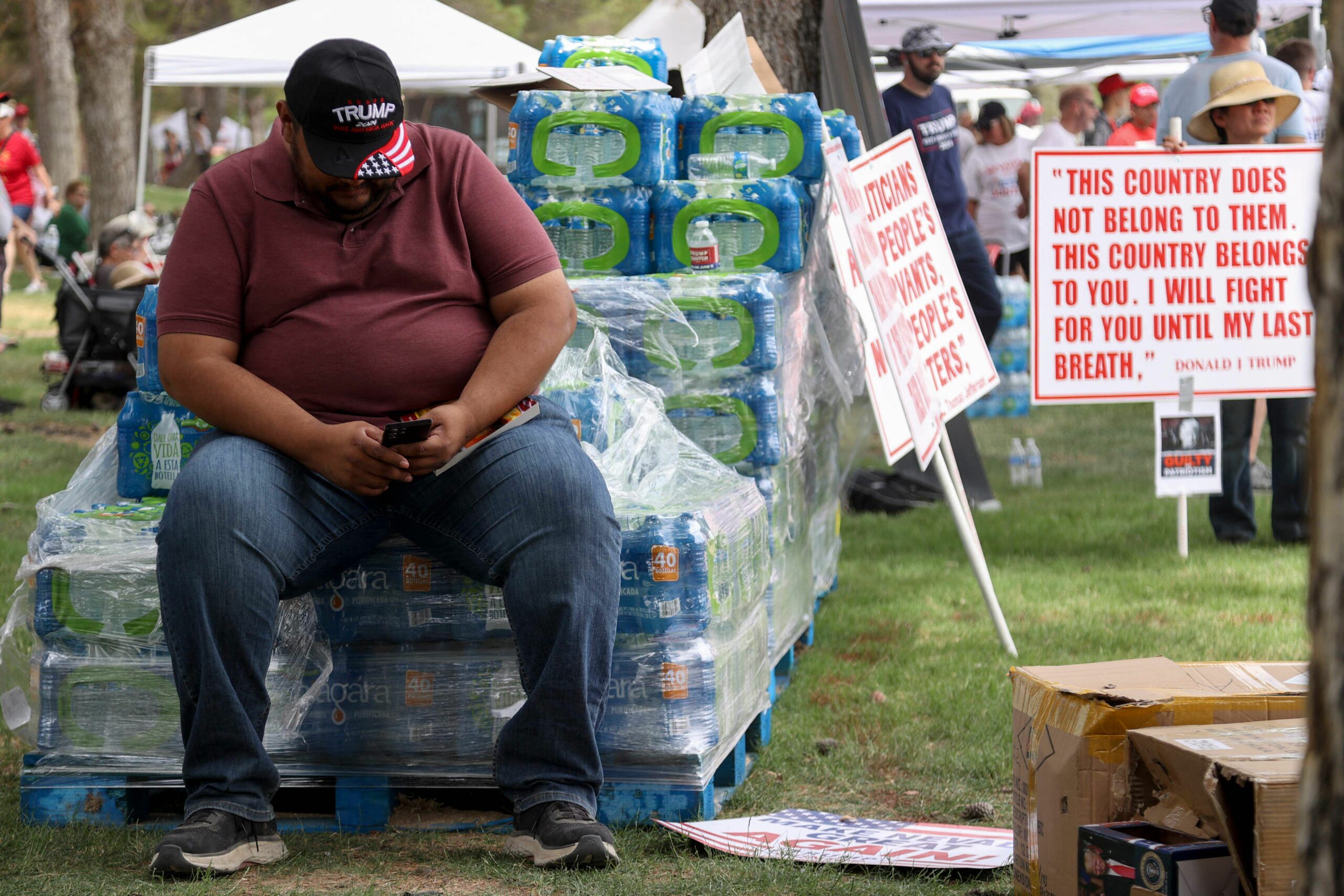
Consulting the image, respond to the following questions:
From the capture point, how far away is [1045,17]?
13.2m

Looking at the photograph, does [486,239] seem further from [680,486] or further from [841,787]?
[841,787]

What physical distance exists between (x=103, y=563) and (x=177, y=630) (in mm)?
464

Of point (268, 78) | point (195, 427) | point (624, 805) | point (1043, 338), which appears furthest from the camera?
point (268, 78)

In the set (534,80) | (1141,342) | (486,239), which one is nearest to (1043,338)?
(1141,342)

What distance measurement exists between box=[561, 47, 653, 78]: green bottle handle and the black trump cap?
229 centimetres

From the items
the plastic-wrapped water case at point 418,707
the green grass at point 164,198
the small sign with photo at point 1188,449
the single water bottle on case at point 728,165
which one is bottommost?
the plastic-wrapped water case at point 418,707

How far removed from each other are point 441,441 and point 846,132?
9.39 ft

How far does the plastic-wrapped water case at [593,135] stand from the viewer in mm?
4742

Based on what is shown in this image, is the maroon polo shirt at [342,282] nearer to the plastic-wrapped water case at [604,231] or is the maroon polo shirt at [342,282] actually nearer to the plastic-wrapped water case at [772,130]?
the plastic-wrapped water case at [604,231]

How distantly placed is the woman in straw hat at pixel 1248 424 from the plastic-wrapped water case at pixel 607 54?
245 centimetres

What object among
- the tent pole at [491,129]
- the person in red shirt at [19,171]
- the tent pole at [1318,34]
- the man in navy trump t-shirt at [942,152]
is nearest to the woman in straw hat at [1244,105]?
the man in navy trump t-shirt at [942,152]

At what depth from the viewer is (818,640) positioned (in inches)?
203

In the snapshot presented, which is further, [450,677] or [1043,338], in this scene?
[1043,338]

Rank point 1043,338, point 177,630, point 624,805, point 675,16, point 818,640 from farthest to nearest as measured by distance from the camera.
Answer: point 675,16
point 1043,338
point 818,640
point 624,805
point 177,630
